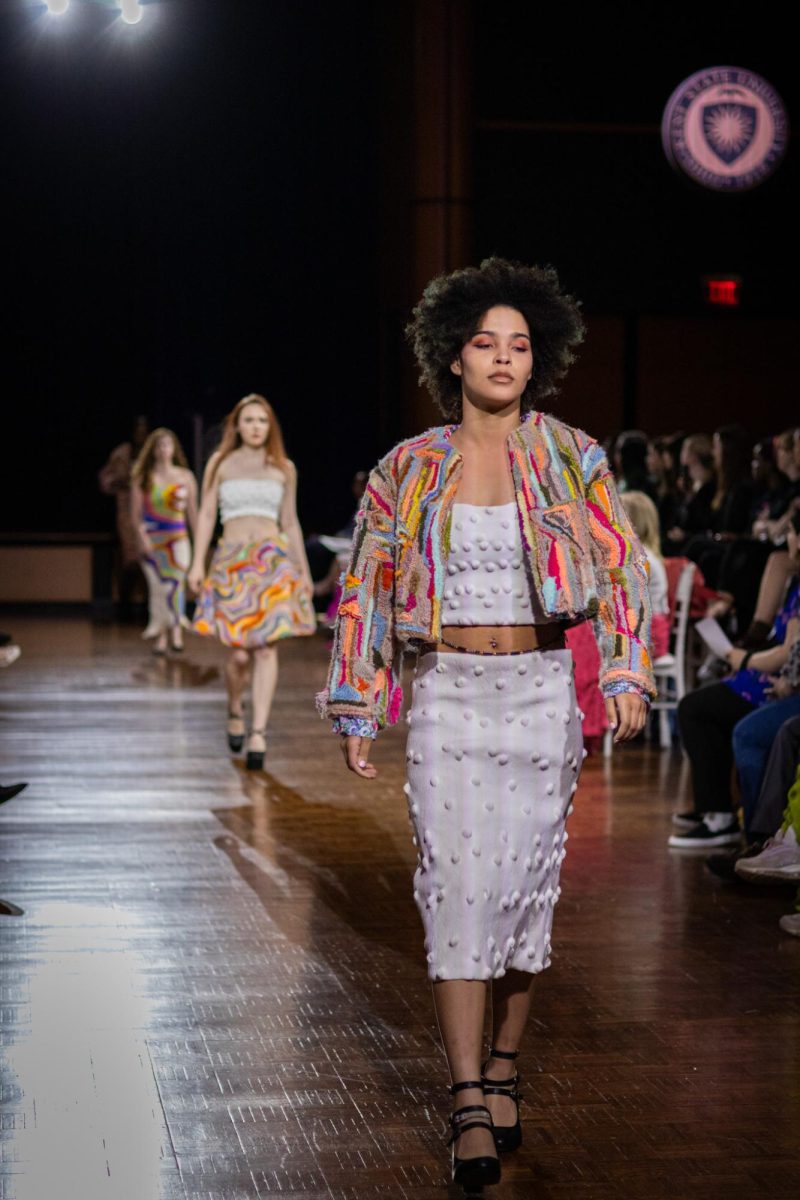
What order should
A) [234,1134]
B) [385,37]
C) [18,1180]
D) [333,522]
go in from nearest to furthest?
[18,1180]
[234,1134]
[385,37]
[333,522]

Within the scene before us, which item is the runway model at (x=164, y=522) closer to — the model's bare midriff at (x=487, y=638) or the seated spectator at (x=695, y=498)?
the seated spectator at (x=695, y=498)

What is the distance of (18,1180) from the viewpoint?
3076mm

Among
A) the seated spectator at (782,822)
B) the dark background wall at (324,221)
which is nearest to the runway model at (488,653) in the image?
the seated spectator at (782,822)

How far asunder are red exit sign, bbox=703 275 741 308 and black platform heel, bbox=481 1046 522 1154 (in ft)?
38.9

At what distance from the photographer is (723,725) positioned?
237 inches

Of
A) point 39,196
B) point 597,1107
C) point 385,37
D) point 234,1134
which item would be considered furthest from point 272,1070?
point 39,196

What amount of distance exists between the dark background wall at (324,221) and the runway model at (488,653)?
10.3 metres

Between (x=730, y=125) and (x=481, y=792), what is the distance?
10.8 meters

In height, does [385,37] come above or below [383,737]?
above

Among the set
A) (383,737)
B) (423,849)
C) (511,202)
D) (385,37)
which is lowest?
(383,737)

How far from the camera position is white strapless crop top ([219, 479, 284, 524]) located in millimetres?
7836

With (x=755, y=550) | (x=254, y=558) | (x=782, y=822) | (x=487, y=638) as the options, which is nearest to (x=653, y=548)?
(x=755, y=550)

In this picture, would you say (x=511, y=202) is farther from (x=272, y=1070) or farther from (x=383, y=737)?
(x=272, y=1070)

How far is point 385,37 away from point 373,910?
449 inches
